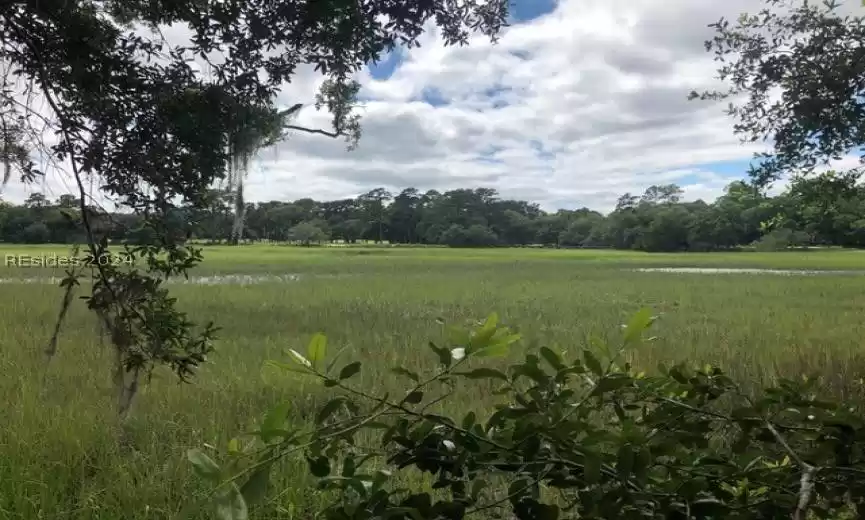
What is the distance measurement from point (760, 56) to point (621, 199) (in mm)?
103986

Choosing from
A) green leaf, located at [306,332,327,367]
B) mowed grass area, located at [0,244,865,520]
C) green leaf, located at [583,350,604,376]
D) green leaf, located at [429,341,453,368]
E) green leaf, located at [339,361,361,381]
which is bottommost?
mowed grass area, located at [0,244,865,520]

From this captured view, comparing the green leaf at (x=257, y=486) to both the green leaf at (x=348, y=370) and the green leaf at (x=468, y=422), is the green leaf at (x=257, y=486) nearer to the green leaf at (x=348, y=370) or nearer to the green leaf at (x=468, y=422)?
the green leaf at (x=348, y=370)

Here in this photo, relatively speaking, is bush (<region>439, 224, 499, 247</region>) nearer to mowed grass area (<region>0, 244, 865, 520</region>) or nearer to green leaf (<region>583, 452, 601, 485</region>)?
mowed grass area (<region>0, 244, 865, 520</region>)

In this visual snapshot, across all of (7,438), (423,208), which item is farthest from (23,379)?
(423,208)

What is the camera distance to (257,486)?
699mm

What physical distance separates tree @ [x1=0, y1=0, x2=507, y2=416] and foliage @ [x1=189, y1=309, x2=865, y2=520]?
254cm

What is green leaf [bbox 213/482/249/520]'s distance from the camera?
2.10ft

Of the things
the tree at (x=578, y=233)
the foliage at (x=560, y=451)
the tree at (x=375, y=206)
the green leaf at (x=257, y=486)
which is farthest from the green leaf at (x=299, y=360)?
the tree at (x=578, y=233)

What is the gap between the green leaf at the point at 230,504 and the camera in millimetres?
641

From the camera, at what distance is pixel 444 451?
0.89 metres

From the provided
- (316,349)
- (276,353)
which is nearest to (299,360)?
(316,349)

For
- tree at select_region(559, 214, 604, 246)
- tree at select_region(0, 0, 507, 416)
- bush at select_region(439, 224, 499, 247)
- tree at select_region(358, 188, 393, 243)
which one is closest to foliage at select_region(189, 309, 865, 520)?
tree at select_region(0, 0, 507, 416)

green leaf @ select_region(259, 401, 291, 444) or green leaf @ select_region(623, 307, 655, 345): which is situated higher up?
green leaf @ select_region(623, 307, 655, 345)

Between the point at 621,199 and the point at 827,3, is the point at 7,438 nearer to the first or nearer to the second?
the point at 827,3
